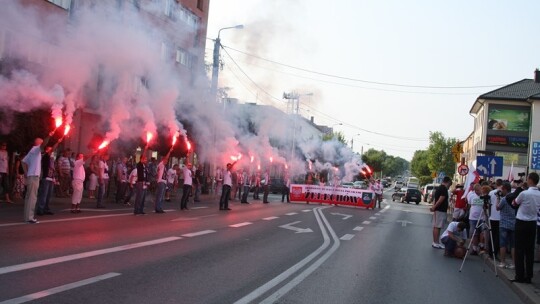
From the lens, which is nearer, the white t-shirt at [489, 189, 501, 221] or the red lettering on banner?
the white t-shirt at [489, 189, 501, 221]

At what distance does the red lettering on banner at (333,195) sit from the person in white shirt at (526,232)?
19.6 m

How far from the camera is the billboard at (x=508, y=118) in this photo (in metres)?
45.7

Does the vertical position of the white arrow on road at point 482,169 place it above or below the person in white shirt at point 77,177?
above

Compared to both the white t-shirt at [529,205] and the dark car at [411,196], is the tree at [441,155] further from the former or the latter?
the white t-shirt at [529,205]

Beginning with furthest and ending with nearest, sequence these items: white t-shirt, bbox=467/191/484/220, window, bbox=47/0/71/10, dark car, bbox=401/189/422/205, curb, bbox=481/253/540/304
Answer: dark car, bbox=401/189/422/205
window, bbox=47/0/71/10
white t-shirt, bbox=467/191/484/220
curb, bbox=481/253/540/304

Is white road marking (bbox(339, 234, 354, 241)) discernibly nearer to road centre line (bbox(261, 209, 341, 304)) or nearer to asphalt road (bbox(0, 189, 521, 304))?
asphalt road (bbox(0, 189, 521, 304))

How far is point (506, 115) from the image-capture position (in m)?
46.4

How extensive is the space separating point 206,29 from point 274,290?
22.3 m

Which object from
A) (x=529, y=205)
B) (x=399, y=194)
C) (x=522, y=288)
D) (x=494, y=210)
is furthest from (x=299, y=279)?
(x=399, y=194)

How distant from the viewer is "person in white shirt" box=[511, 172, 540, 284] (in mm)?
8641

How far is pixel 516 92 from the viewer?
47375mm

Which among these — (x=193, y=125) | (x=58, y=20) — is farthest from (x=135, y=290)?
(x=193, y=125)

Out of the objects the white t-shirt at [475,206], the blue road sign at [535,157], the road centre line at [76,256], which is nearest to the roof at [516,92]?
the blue road sign at [535,157]

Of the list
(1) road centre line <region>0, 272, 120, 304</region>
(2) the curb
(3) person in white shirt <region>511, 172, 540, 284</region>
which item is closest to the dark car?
(2) the curb
